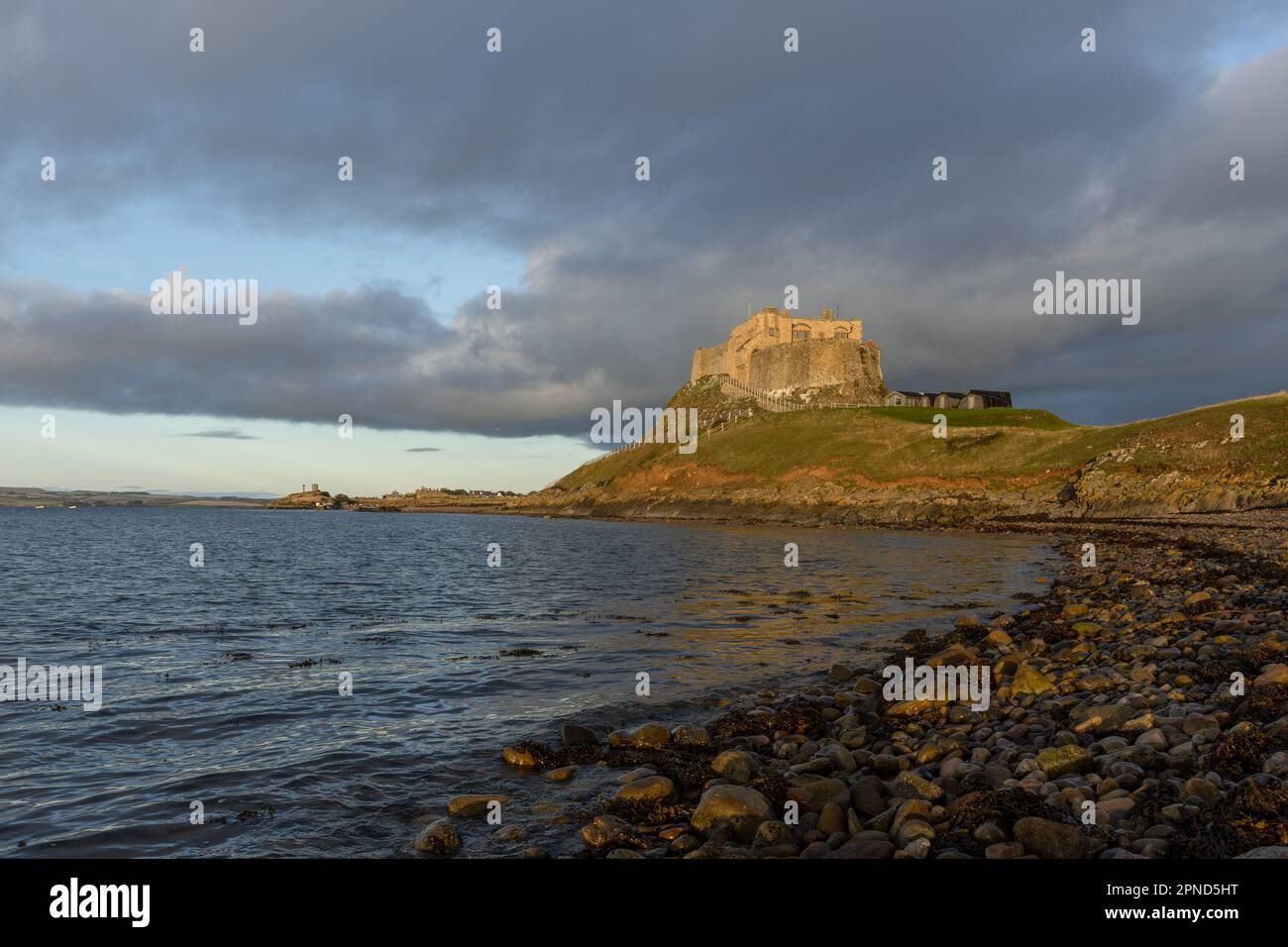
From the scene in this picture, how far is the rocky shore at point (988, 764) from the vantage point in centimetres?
733

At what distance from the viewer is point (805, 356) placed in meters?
176

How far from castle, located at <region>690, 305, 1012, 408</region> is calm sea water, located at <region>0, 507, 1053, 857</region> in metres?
127

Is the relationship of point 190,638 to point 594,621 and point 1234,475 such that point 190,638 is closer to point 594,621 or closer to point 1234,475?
point 594,621

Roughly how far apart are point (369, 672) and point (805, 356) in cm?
16677

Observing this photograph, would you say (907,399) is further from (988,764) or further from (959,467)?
(988,764)

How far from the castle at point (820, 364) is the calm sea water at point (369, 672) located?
418ft

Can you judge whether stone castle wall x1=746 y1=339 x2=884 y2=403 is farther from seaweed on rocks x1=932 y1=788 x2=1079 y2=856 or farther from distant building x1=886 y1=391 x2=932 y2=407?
seaweed on rocks x1=932 y1=788 x2=1079 y2=856

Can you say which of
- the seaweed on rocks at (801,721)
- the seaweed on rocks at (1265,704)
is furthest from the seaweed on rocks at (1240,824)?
the seaweed on rocks at (801,721)

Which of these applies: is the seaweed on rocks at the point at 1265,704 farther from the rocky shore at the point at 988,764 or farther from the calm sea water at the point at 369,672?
the calm sea water at the point at 369,672

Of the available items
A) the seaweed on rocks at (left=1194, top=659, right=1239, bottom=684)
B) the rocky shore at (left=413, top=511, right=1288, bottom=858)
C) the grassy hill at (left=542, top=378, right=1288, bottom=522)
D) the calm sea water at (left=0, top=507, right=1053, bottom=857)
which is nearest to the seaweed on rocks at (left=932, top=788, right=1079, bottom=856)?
the rocky shore at (left=413, top=511, right=1288, bottom=858)

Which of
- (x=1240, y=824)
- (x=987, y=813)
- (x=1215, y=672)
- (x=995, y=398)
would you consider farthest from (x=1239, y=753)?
(x=995, y=398)

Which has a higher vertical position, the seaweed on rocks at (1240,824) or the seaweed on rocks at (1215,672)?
the seaweed on rocks at (1240,824)
